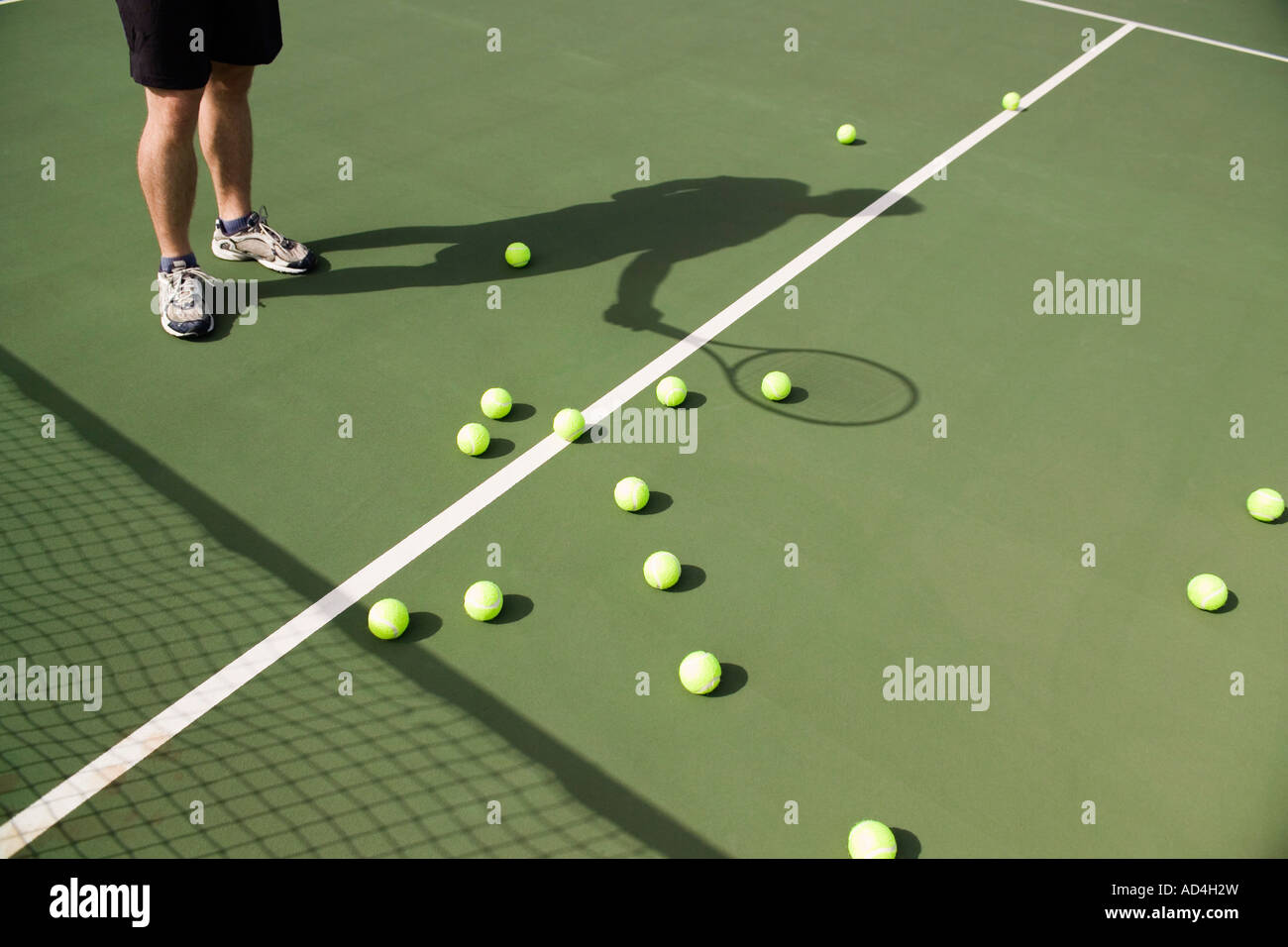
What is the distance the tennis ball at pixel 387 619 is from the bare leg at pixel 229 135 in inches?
97.6

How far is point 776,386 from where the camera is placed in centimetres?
402

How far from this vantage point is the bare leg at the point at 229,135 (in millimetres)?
4266

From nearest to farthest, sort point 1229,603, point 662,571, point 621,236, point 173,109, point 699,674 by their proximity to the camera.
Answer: point 699,674 < point 662,571 < point 1229,603 < point 173,109 < point 621,236

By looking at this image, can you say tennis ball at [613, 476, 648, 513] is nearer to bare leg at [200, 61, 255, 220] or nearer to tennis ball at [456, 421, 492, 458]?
tennis ball at [456, 421, 492, 458]

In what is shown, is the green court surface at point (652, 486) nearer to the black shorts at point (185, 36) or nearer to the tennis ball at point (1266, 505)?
the tennis ball at point (1266, 505)

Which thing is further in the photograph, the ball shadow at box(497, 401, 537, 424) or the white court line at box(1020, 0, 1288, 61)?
the white court line at box(1020, 0, 1288, 61)

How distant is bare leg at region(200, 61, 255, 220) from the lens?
4266mm

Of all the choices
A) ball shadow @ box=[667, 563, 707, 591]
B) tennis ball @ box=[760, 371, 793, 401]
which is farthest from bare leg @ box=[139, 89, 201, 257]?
ball shadow @ box=[667, 563, 707, 591]

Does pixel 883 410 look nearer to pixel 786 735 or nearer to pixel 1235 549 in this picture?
pixel 1235 549

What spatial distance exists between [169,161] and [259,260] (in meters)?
0.76

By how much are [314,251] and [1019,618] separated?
3.53 meters

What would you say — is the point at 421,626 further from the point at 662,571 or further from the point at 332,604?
the point at 662,571

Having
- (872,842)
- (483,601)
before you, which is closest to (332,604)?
(483,601)

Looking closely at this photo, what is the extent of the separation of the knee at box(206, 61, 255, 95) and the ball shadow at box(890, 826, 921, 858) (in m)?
3.77
